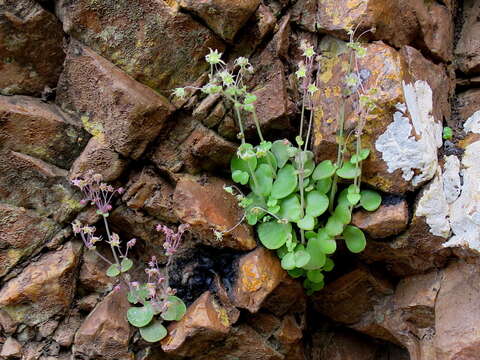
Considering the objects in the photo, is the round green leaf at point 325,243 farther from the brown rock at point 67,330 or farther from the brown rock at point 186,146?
the brown rock at point 67,330

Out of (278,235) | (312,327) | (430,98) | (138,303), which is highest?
(430,98)

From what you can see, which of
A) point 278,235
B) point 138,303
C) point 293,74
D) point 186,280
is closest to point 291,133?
point 293,74

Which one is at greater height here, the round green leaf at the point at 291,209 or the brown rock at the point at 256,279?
the round green leaf at the point at 291,209

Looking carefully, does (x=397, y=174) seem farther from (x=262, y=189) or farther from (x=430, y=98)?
(x=262, y=189)

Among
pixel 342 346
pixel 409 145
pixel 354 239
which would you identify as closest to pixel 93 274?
pixel 354 239

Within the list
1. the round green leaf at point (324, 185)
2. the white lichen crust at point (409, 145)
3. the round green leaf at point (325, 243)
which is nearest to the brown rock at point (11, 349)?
the round green leaf at point (325, 243)
